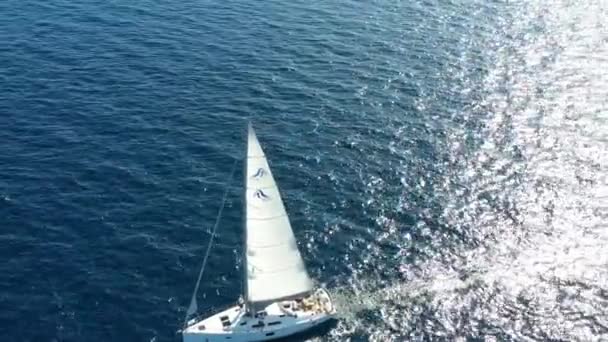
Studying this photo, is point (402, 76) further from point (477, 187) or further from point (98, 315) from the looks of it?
point (98, 315)

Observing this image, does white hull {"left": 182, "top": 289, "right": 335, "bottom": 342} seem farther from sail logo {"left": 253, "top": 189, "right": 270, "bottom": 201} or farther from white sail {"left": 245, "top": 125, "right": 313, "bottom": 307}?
sail logo {"left": 253, "top": 189, "right": 270, "bottom": 201}

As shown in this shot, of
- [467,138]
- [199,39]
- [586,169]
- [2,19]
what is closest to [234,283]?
[467,138]

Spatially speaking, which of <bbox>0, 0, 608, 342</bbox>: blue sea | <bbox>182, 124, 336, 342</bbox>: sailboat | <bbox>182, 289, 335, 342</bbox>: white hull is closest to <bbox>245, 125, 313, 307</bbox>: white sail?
<bbox>182, 124, 336, 342</bbox>: sailboat

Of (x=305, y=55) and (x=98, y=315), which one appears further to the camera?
(x=305, y=55)

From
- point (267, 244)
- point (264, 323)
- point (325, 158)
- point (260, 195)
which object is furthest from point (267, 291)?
point (325, 158)

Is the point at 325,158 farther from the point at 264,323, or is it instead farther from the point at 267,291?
the point at 264,323
